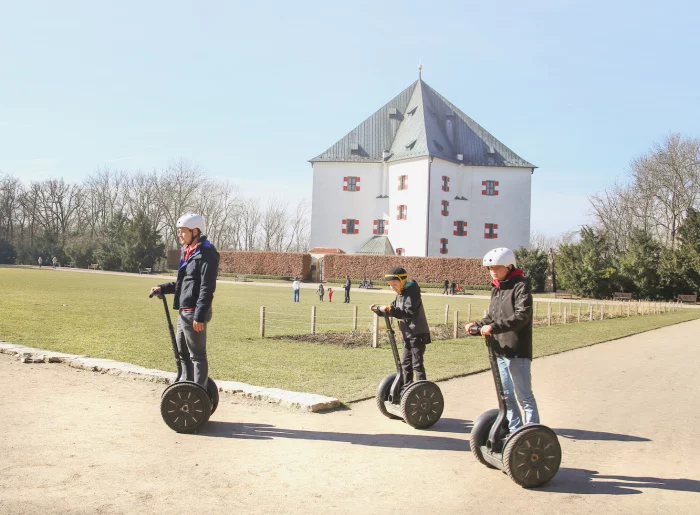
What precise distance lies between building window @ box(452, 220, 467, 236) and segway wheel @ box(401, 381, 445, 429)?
Result: 5935cm

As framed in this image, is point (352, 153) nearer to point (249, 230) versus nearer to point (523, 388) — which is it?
point (249, 230)

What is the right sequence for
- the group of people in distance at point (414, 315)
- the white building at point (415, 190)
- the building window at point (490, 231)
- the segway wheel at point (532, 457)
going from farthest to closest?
1. the building window at point (490, 231)
2. the white building at point (415, 190)
3. the group of people in distance at point (414, 315)
4. the segway wheel at point (532, 457)

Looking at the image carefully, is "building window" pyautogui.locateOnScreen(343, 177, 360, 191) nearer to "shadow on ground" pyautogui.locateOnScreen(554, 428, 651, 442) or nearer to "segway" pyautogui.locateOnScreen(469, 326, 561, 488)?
"shadow on ground" pyautogui.locateOnScreen(554, 428, 651, 442)

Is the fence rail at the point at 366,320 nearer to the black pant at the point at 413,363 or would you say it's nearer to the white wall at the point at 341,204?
the black pant at the point at 413,363

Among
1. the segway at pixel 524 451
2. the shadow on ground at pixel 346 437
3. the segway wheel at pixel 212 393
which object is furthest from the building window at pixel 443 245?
the segway at pixel 524 451

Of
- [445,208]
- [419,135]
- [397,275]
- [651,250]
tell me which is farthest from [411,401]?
[419,135]

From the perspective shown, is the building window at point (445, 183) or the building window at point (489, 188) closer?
the building window at point (445, 183)

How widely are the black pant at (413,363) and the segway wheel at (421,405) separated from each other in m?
0.17

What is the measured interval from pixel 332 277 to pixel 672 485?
54.7m

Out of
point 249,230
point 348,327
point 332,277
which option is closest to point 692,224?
point 332,277

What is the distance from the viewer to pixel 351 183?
221ft

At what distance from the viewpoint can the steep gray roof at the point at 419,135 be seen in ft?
216

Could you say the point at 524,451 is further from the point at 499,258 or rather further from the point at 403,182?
the point at 403,182

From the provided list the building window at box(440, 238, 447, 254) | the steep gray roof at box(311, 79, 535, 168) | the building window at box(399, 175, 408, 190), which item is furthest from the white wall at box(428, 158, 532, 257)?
the building window at box(399, 175, 408, 190)
